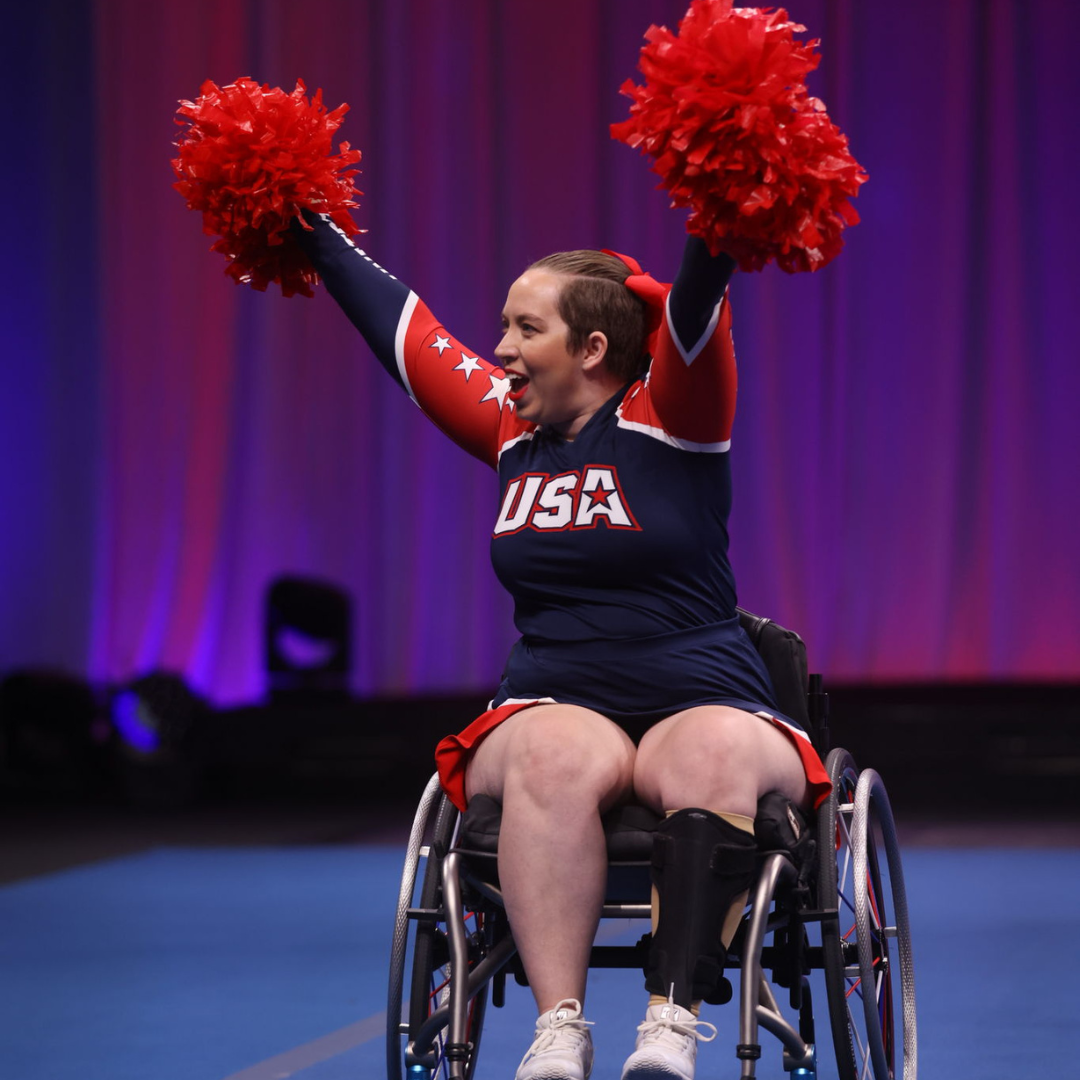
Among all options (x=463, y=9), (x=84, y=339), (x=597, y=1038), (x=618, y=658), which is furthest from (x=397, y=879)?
(x=463, y=9)

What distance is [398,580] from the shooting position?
7086 mm

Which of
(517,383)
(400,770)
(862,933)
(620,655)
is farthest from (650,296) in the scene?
(400,770)

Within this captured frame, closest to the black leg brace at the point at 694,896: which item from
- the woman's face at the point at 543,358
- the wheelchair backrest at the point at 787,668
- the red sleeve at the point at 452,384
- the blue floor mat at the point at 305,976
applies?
the wheelchair backrest at the point at 787,668

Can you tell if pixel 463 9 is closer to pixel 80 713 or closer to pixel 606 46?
pixel 606 46

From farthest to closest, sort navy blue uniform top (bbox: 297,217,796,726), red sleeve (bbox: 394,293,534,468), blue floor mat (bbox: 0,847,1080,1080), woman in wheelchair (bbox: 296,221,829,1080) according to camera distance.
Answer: blue floor mat (bbox: 0,847,1080,1080)
red sleeve (bbox: 394,293,534,468)
navy blue uniform top (bbox: 297,217,796,726)
woman in wheelchair (bbox: 296,221,829,1080)

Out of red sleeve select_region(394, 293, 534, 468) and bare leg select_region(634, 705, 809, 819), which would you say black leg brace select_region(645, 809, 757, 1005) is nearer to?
bare leg select_region(634, 705, 809, 819)

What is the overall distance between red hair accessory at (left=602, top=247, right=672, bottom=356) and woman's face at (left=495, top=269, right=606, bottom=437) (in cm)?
8

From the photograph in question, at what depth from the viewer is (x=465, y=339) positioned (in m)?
7.04

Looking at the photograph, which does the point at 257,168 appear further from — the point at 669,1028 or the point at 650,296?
the point at 669,1028

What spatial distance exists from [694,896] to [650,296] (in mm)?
754

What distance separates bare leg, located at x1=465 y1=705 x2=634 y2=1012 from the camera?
183 cm

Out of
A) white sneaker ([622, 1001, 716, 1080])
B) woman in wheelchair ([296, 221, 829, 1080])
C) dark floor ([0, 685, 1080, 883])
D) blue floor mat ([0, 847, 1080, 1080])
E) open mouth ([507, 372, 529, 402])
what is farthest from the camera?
dark floor ([0, 685, 1080, 883])

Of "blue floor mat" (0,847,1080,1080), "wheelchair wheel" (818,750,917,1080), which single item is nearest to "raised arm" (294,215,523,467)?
"wheelchair wheel" (818,750,917,1080)

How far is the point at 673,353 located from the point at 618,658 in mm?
366
